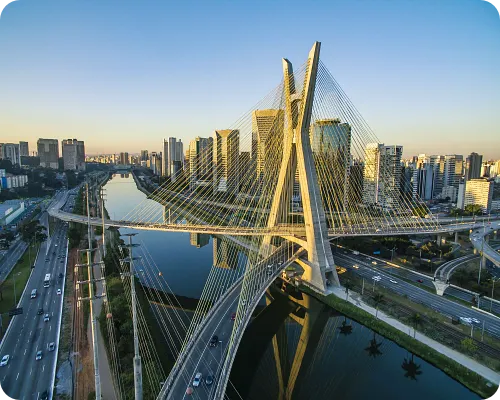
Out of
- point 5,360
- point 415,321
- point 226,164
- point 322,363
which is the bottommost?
point 322,363

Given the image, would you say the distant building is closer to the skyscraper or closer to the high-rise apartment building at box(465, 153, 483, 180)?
the high-rise apartment building at box(465, 153, 483, 180)

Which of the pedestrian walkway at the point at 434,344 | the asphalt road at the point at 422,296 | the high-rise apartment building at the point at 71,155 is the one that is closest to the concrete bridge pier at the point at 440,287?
the asphalt road at the point at 422,296

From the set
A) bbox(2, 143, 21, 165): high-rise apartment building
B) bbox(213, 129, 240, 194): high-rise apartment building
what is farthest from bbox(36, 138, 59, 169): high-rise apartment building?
bbox(213, 129, 240, 194): high-rise apartment building

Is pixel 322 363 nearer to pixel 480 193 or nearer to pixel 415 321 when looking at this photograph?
pixel 415 321

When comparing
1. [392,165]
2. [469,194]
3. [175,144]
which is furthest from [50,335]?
[175,144]

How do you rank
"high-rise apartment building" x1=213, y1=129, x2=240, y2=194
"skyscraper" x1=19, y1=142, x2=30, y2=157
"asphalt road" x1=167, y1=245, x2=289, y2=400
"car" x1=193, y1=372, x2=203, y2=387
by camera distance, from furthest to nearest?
1. "skyscraper" x1=19, y1=142, x2=30, y2=157
2. "high-rise apartment building" x1=213, y1=129, x2=240, y2=194
3. "car" x1=193, y1=372, x2=203, y2=387
4. "asphalt road" x1=167, y1=245, x2=289, y2=400

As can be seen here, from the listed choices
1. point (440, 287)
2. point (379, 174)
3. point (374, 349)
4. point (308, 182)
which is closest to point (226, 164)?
point (379, 174)
